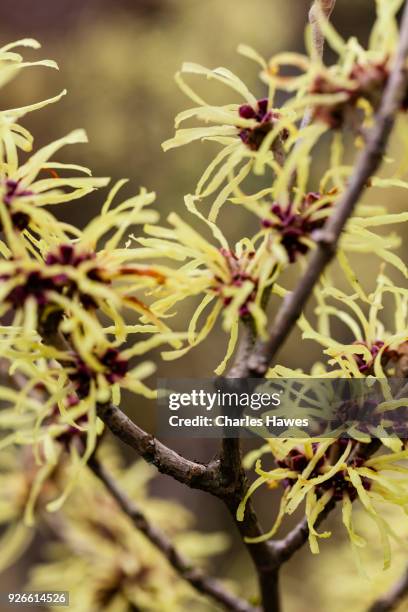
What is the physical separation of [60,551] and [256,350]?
39.4 inches

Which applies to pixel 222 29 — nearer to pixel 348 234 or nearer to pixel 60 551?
pixel 60 551

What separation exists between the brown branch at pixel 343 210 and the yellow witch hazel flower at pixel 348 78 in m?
0.01

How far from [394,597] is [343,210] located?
0.53 metres

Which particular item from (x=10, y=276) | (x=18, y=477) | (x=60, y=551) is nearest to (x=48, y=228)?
(x=10, y=276)

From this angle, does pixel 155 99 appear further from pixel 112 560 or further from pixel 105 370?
pixel 105 370

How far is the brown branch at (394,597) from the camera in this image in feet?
2.61

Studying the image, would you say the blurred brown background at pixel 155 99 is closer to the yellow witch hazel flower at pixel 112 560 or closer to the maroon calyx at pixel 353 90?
the yellow witch hazel flower at pixel 112 560

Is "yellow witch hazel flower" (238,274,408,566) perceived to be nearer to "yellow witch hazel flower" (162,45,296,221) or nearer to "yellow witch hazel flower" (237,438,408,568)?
"yellow witch hazel flower" (237,438,408,568)

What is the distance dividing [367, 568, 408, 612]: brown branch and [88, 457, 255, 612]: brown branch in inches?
5.8

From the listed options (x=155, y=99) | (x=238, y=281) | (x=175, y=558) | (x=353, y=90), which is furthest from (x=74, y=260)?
(x=155, y=99)

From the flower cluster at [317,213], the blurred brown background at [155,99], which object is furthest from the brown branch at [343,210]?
the blurred brown background at [155,99]

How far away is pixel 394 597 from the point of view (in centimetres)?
81

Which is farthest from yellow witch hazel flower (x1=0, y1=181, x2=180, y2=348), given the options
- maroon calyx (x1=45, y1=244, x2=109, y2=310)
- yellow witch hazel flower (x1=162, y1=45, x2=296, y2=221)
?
yellow witch hazel flower (x1=162, y1=45, x2=296, y2=221)

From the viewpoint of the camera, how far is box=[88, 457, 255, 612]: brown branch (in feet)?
2.85
